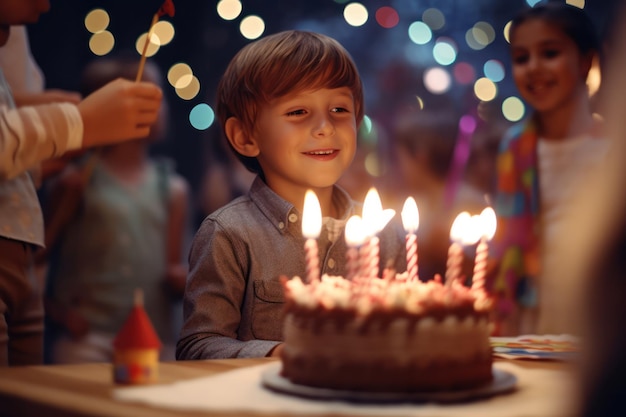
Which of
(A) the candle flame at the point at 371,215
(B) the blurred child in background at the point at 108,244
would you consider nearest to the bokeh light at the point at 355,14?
(B) the blurred child in background at the point at 108,244

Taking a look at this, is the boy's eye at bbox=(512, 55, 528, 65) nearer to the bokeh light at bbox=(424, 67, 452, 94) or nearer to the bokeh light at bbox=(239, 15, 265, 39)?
the bokeh light at bbox=(239, 15, 265, 39)

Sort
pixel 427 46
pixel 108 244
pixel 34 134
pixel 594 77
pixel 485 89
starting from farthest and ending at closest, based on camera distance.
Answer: pixel 485 89 < pixel 427 46 < pixel 108 244 < pixel 594 77 < pixel 34 134

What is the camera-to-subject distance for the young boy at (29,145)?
1.65 meters

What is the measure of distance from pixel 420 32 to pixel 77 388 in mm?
4802

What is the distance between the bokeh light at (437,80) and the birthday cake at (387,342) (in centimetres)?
455

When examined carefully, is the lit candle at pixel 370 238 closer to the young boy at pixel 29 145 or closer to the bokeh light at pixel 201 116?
the young boy at pixel 29 145

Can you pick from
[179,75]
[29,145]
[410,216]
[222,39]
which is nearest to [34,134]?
[29,145]

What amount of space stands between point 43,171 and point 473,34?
12.5ft

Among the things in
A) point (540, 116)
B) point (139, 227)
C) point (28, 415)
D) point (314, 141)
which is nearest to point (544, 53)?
point (540, 116)

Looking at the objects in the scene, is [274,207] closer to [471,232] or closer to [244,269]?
[244,269]

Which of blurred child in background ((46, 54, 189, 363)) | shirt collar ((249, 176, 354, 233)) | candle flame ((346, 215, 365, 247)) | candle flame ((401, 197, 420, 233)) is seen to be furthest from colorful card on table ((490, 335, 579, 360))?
blurred child in background ((46, 54, 189, 363))

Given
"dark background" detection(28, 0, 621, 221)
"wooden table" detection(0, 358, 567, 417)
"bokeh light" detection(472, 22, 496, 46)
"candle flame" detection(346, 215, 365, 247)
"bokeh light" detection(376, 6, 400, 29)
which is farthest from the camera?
"bokeh light" detection(472, 22, 496, 46)

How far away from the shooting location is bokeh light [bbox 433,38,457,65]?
5742 mm

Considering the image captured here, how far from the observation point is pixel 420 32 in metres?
5.67
